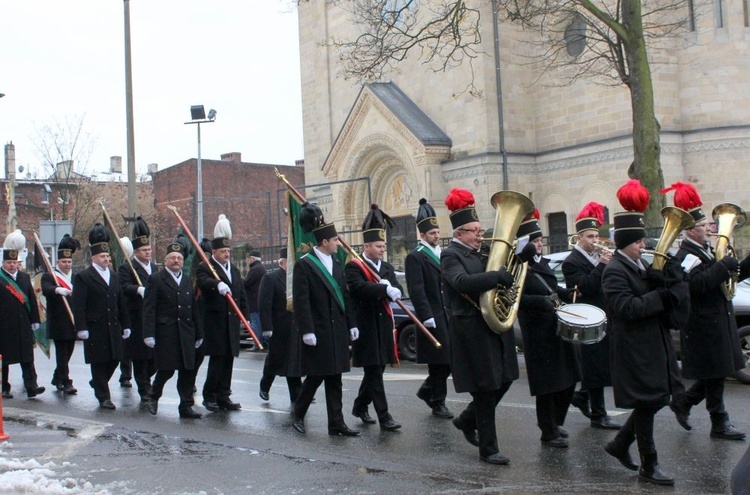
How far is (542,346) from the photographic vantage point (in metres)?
8.02

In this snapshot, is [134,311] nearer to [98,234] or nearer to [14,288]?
[98,234]

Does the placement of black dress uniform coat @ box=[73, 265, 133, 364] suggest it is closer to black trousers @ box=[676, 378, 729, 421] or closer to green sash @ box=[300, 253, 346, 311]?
green sash @ box=[300, 253, 346, 311]

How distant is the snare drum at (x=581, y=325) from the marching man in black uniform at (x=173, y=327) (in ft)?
14.7

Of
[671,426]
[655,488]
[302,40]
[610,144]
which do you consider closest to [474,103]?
[610,144]

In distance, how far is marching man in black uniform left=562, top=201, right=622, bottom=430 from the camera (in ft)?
29.6

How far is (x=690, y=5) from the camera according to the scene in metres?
25.8

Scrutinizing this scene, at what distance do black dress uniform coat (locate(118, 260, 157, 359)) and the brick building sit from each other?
3922cm

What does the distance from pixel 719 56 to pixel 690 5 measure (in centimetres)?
151

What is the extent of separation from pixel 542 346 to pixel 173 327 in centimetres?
443

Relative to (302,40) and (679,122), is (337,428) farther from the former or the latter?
(302,40)

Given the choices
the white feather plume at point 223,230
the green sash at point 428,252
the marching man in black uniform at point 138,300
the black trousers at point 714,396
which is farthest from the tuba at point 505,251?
the marching man in black uniform at point 138,300

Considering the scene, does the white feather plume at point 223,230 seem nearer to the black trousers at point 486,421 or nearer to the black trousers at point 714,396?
the black trousers at point 486,421

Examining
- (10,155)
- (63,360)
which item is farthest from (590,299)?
(10,155)

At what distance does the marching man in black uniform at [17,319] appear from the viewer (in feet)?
42.0
